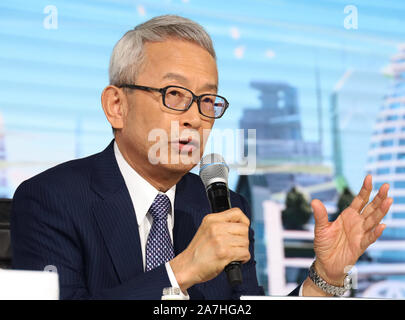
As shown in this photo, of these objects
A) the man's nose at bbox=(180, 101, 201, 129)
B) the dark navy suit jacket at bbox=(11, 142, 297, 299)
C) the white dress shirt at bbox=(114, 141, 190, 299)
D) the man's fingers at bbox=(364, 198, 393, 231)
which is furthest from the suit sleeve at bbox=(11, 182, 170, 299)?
the man's fingers at bbox=(364, 198, 393, 231)

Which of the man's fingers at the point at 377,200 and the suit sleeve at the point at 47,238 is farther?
the man's fingers at the point at 377,200

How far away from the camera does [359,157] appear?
3742 millimetres

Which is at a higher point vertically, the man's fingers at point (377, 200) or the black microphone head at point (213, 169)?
the black microphone head at point (213, 169)

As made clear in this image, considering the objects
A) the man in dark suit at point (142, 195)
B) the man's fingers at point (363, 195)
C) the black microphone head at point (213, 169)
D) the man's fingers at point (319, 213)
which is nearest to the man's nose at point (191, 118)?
the man in dark suit at point (142, 195)

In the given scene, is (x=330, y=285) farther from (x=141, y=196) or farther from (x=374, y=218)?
(x=141, y=196)

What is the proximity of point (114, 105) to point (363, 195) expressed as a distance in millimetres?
790

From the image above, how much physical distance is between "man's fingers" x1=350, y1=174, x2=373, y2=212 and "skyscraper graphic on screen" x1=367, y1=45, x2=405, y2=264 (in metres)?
2.40

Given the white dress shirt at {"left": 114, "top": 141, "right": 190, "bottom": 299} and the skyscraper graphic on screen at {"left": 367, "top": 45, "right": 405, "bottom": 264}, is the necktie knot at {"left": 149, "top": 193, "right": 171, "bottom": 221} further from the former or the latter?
the skyscraper graphic on screen at {"left": 367, "top": 45, "right": 405, "bottom": 264}

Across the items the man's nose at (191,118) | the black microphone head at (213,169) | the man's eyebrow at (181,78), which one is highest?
the man's eyebrow at (181,78)

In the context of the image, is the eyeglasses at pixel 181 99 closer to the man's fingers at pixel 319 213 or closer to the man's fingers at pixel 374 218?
the man's fingers at pixel 319 213

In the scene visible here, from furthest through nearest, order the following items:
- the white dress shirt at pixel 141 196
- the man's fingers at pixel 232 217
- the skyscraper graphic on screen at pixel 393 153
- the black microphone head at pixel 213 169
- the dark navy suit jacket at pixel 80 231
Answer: the skyscraper graphic on screen at pixel 393 153
the white dress shirt at pixel 141 196
the dark navy suit jacket at pixel 80 231
the black microphone head at pixel 213 169
the man's fingers at pixel 232 217

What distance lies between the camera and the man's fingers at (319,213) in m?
1.35

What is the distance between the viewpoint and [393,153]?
384 cm
